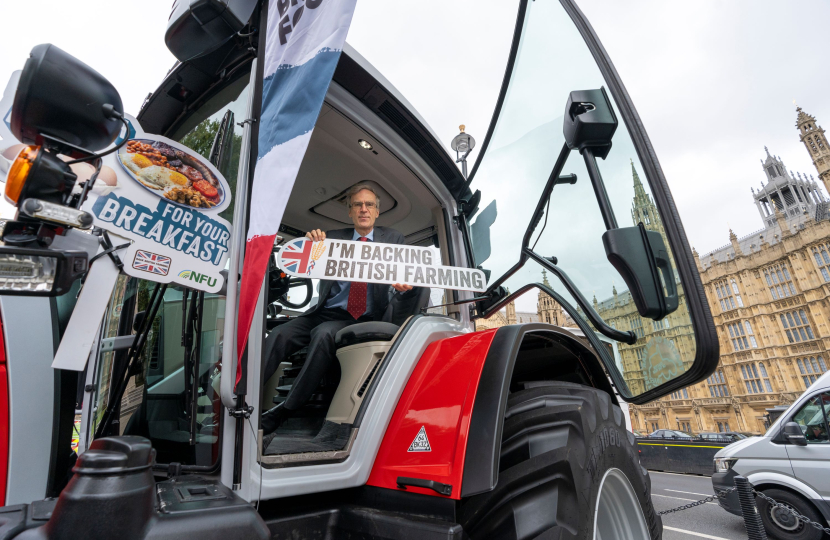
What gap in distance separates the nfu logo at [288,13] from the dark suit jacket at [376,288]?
100 cm

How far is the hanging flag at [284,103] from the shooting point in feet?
3.65

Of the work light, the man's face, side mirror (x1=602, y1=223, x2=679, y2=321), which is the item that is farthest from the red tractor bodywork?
the work light

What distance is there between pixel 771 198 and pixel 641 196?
7261 cm

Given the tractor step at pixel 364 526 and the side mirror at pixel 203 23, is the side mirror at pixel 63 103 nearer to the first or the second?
the side mirror at pixel 203 23

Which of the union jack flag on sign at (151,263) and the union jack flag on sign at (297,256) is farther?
the union jack flag on sign at (297,256)

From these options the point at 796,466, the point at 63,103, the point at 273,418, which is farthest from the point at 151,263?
the point at 796,466

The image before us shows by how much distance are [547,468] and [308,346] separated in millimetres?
1176

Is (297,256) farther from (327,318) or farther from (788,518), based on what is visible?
(788,518)

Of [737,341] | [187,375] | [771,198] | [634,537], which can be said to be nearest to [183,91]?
[187,375]

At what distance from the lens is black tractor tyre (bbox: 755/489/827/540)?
482 cm

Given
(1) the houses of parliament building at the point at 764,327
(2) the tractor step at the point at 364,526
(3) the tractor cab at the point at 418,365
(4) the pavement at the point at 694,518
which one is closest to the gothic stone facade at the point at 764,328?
(1) the houses of parliament building at the point at 764,327

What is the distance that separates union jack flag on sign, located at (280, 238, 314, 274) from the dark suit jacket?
0.38 metres

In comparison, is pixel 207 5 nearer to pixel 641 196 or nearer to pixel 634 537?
pixel 641 196

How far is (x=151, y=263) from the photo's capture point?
44.5 inches
